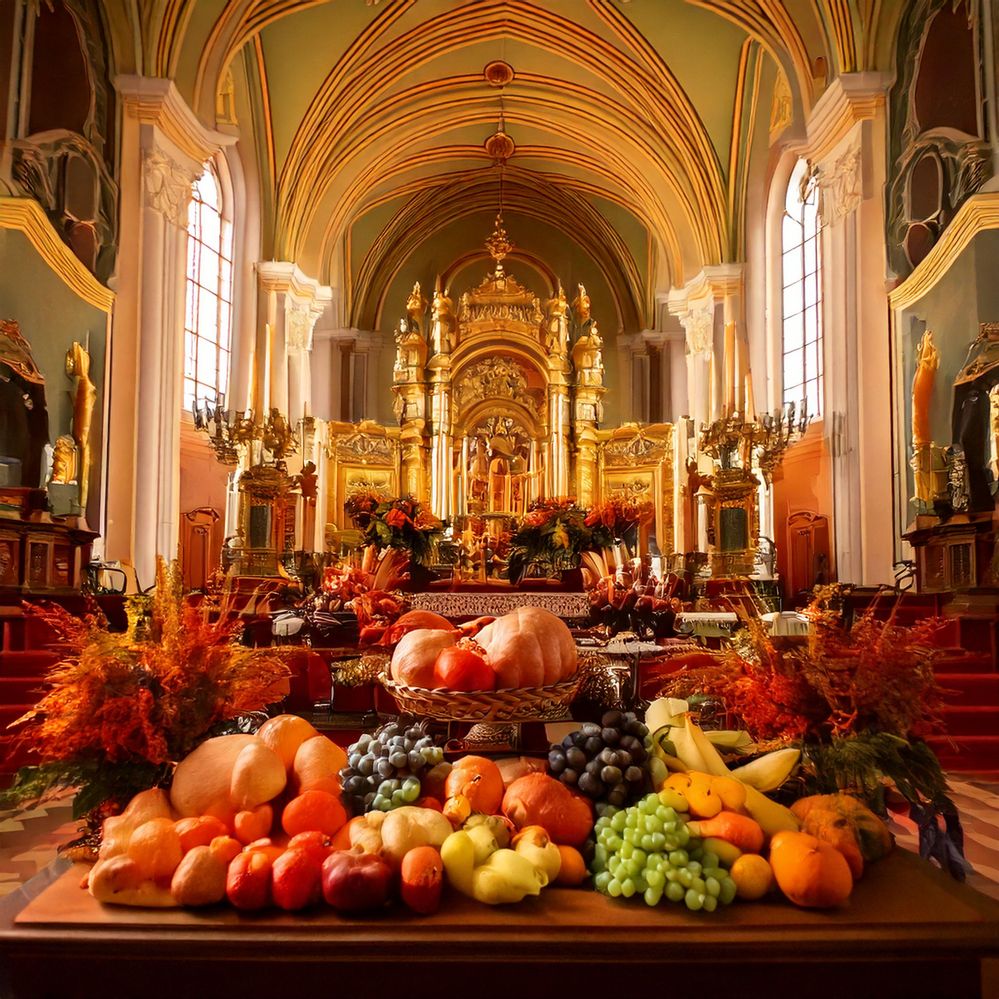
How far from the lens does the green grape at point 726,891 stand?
61.6 inches

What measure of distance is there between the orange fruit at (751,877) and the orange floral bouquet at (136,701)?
3.70 ft

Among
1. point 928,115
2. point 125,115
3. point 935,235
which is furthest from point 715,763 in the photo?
point 125,115

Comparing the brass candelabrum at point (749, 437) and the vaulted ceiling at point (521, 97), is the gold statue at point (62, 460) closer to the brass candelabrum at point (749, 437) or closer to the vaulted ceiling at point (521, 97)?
the vaulted ceiling at point (521, 97)

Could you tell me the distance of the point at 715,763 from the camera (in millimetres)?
1977

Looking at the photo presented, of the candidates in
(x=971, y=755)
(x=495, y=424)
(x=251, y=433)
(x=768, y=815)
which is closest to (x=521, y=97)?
(x=495, y=424)

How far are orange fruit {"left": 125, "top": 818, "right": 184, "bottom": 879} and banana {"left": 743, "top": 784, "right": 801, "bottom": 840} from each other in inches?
42.9

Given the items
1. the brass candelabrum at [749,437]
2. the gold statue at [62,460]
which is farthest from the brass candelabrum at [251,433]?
the brass candelabrum at [749,437]

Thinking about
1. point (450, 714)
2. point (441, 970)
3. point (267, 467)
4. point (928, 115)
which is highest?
point (928, 115)

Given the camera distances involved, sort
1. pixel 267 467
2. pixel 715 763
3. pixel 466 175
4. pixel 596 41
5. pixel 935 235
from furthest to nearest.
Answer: pixel 466 175 → pixel 596 41 → pixel 267 467 → pixel 935 235 → pixel 715 763

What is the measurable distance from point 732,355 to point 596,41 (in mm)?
7605

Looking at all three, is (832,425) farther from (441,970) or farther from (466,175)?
(466,175)

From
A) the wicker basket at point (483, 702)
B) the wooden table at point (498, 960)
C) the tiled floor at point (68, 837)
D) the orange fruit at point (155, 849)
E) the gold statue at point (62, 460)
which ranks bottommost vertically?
the tiled floor at point (68, 837)

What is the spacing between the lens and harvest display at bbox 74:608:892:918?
1.55m

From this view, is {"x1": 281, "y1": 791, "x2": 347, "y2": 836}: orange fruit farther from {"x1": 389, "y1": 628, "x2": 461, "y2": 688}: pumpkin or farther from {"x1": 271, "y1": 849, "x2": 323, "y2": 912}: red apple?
{"x1": 389, "y1": 628, "x2": 461, "y2": 688}: pumpkin
